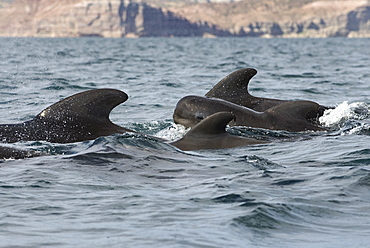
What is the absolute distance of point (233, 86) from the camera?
13539 mm

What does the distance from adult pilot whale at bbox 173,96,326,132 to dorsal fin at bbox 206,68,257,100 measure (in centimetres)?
83

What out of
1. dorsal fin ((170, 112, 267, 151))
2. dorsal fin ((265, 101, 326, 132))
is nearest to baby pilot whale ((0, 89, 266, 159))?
dorsal fin ((170, 112, 267, 151))

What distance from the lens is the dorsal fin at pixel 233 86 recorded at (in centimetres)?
1340

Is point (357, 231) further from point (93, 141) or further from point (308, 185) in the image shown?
point (93, 141)

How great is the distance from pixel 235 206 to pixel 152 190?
1089mm

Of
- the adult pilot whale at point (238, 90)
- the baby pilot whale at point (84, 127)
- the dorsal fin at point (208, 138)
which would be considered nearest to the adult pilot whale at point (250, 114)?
the adult pilot whale at point (238, 90)

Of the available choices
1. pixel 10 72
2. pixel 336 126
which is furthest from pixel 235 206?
pixel 10 72

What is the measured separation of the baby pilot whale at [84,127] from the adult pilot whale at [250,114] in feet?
4.38

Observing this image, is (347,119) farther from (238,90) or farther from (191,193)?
(191,193)

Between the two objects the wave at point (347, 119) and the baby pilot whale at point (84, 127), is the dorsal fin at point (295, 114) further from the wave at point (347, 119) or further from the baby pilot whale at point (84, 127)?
the baby pilot whale at point (84, 127)

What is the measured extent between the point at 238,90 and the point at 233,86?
0.46ft

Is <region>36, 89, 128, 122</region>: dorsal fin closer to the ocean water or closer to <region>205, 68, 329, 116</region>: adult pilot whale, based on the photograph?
the ocean water

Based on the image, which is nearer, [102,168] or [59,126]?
[102,168]

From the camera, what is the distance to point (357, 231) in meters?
6.59
